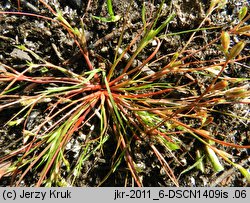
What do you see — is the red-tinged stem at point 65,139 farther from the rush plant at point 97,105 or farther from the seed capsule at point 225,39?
the seed capsule at point 225,39

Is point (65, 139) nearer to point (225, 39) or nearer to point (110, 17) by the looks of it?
point (110, 17)

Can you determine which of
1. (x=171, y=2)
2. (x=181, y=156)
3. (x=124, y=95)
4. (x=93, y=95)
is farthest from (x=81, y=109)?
(x=171, y=2)

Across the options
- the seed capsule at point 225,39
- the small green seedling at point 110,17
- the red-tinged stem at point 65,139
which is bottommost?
the red-tinged stem at point 65,139

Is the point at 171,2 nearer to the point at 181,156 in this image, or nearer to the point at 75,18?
the point at 75,18

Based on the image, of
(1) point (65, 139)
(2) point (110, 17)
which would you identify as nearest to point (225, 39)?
(2) point (110, 17)

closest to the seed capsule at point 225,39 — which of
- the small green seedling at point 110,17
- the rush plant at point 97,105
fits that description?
the rush plant at point 97,105

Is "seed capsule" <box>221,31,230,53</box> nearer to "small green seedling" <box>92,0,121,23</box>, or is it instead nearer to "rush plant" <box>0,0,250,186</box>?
"rush plant" <box>0,0,250,186</box>

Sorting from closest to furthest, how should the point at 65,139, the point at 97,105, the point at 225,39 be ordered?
1. the point at 225,39
2. the point at 65,139
3. the point at 97,105

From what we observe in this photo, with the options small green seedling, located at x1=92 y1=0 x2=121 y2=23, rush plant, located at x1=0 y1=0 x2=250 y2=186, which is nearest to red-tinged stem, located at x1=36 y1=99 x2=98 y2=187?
rush plant, located at x1=0 y1=0 x2=250 y2=186

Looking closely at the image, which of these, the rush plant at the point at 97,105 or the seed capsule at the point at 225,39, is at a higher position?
the seed capsule at the point at 225,39
